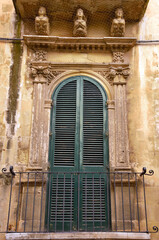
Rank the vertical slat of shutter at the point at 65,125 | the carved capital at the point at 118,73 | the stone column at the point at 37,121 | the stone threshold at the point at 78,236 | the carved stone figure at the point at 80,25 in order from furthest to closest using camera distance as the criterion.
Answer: the carved stone figure at the point at 80,25 → the carved capital at the point at 118,73 → the vertical slat of shutter at the point at 65,125 → the stone column at the point at 37,121 → the stone threshold at the point at 78,236

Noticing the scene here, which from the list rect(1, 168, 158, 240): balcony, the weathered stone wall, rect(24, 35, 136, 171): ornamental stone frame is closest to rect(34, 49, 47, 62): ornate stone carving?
rect(24, 35, 136, 171): ornamental stone frame

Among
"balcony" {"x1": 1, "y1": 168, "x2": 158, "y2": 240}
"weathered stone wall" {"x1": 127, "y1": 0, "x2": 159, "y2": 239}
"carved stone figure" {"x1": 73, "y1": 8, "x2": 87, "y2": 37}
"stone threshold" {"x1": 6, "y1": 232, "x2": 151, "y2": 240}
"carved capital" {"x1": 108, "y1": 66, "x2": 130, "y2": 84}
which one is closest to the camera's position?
"stone threshold" {"x1": 6, "y1": 232, "x2": 151, "y2": 240}

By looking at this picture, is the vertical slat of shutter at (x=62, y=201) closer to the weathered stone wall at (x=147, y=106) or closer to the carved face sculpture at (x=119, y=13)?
the weathered stone wall at (x=147, y=106)

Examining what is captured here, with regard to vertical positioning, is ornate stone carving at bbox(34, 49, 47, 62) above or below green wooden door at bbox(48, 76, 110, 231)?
above

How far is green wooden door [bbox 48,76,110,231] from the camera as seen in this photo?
5.29 meters

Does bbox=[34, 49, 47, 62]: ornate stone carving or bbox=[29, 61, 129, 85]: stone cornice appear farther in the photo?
bbox=[34, 49, 47, 62]: ornate stone carving

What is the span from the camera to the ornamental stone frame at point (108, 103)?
5.62m

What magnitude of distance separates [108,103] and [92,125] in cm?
60

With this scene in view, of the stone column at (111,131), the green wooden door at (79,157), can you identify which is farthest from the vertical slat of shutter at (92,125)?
the stone column at (111,131)

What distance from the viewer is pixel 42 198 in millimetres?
5309

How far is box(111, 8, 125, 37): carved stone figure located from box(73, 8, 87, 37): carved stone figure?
65cm

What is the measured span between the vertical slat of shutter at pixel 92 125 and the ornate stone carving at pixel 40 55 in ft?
3.59

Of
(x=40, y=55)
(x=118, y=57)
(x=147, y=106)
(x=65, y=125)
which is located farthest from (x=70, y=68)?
(x=147, y=106)

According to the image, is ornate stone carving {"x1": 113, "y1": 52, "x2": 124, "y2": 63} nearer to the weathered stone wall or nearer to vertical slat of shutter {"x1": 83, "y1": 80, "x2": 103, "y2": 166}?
the weathered stone wall
